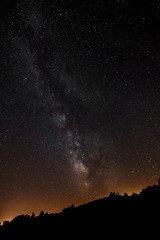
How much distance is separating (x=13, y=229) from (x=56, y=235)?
434 inches

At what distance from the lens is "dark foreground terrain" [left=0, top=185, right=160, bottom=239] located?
17125mm

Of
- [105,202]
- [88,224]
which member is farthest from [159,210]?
[105,202]

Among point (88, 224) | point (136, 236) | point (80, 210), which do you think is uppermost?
point (80, 210)

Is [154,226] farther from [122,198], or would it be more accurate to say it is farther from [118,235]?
[122,198]

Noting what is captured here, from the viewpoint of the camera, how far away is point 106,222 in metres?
20.3

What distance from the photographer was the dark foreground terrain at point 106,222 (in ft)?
56.2

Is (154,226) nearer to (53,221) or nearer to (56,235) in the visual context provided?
(56,235)

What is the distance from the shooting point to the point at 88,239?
18.0 m

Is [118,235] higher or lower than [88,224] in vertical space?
lower

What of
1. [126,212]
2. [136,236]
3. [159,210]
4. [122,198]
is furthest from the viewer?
[122,198]

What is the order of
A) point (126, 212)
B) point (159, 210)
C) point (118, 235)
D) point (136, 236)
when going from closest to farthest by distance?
point (136, 236) → point (118, 235) → point (159, 210) → point (126, 212)

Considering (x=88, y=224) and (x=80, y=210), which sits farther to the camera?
(x=80, y=210)

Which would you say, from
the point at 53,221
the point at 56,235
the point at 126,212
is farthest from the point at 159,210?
the point at 53,221

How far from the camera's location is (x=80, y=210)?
2761 centimetres
